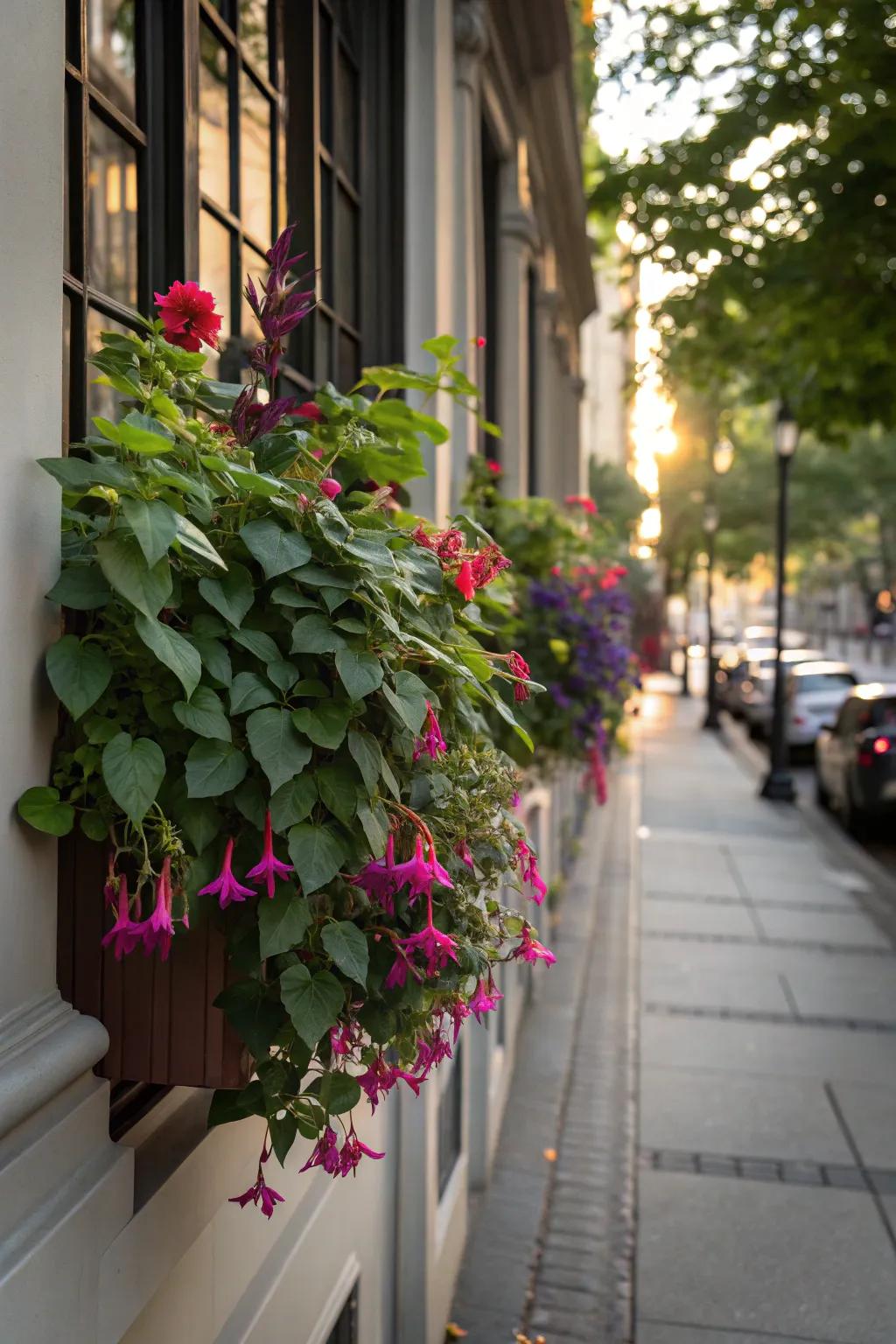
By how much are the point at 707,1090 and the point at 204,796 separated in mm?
5631

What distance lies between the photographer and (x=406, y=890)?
2.00m

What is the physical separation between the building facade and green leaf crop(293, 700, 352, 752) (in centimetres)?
35

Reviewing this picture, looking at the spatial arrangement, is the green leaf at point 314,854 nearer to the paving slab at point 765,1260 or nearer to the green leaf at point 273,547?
the green leaf at point 273,547

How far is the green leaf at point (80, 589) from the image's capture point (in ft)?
5.83

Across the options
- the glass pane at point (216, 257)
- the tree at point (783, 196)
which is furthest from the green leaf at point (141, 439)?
the tree at point (783, 196)

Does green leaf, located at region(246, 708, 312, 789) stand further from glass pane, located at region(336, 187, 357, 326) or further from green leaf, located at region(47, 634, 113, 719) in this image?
glass pane, located at region(336, 187, 357, 326)

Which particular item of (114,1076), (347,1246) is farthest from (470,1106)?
(114,1076)

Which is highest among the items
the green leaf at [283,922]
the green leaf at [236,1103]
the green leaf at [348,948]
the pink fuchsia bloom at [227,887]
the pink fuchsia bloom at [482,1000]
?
the pink fuchsia bloom at [227,887]

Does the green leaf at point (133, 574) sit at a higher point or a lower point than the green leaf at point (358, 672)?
higher

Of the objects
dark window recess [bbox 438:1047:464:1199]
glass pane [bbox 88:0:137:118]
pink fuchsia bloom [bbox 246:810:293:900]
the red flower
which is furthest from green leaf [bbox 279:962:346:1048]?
glass pane [bbox 88:0:137:118]

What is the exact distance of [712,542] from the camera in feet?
117

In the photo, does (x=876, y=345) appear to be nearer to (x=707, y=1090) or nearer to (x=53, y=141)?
(x=707, y=1090)

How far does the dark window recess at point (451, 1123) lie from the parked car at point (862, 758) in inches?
393

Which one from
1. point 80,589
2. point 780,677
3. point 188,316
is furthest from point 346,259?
point 780,677
